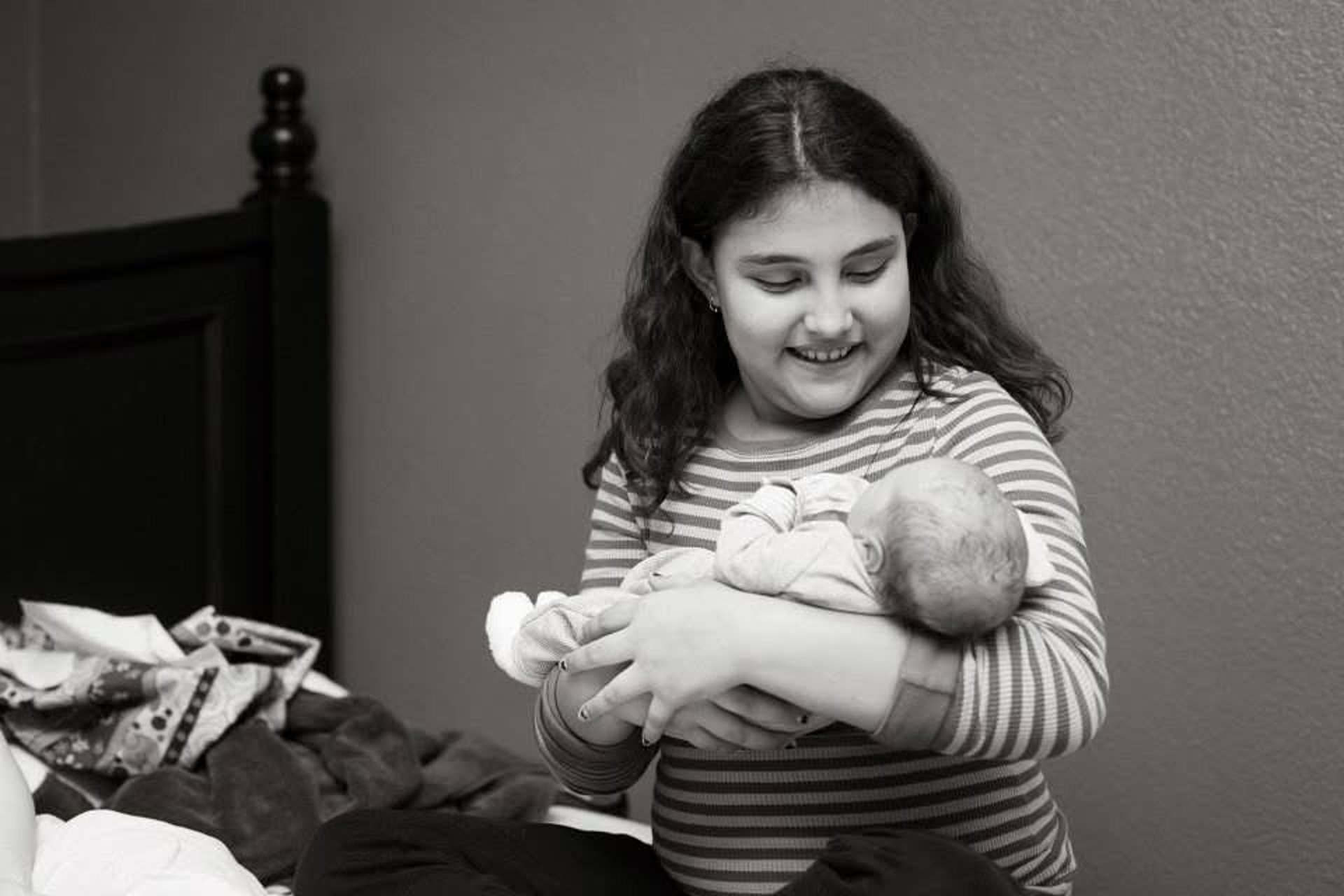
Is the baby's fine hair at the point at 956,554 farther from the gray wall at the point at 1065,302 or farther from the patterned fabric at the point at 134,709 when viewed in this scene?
the patterned fabric at the point at 134,709

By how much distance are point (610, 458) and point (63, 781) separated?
→ 2.35 feet

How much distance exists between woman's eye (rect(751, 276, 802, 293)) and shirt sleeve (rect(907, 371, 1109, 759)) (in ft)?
0.65

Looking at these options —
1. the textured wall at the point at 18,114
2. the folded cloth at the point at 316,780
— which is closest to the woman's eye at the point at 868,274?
the folded cloth at the point at 316,780

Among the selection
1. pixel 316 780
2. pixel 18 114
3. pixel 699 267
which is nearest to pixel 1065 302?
pixel 699 267

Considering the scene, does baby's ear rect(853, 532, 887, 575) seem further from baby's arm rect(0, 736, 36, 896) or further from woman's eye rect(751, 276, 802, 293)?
baby's arm rect(0, 736, 36, 896)

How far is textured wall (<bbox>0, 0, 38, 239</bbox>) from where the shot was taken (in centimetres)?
316

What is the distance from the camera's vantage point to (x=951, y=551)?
110 cm

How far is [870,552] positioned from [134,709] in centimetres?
105

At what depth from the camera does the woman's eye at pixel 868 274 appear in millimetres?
1359

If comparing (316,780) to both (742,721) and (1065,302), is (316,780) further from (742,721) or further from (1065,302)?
(1065,302)

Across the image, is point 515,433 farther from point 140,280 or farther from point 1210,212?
point 1210,212

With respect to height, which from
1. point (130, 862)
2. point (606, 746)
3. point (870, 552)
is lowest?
point (130, 862)

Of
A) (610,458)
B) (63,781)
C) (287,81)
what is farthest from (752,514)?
(287,81)

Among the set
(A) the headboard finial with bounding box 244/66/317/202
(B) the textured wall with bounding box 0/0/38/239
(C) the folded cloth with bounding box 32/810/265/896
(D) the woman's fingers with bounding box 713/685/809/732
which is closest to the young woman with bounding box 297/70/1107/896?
(D) the woman's fingers with bounding box 713/685/809/732
